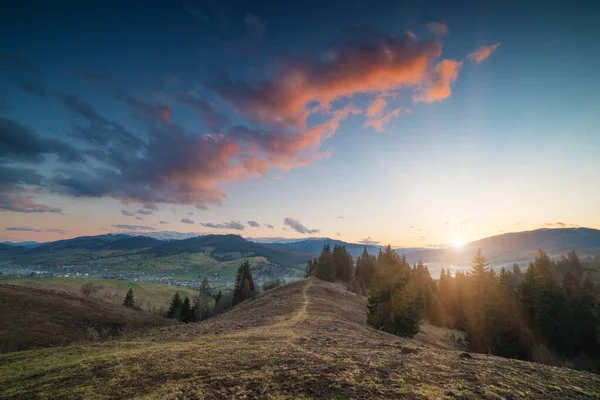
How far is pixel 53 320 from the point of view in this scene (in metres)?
31.2

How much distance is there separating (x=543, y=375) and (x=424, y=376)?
23.9ft

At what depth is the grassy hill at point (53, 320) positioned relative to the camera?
26125 millimetres

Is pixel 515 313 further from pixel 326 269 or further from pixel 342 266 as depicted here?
pixel 342 266

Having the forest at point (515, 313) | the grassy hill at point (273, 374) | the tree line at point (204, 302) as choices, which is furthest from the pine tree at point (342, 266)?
the grassy hill at point (273, 374)

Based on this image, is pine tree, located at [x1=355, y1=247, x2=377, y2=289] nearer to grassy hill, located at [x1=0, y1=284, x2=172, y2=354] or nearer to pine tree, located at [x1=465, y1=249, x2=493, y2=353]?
pine tree, located at [x1=465, y1=249, x2=493, y2=353]

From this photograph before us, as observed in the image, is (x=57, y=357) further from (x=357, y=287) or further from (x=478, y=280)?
(x=357, y=287)

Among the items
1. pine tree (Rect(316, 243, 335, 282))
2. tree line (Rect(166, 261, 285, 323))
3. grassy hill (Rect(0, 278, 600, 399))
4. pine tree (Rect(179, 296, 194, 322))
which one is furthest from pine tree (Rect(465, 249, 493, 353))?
pine tree (Rect(179, 296, 194, 322))

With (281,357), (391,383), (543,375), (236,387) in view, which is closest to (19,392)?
(236,387)

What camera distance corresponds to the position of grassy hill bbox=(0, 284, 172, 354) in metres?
26.1

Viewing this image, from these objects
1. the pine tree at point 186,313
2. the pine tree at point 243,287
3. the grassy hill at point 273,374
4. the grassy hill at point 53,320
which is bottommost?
the pine tree at point 186,313

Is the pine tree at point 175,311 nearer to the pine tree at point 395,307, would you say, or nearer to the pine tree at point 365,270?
the pine tree at point 365,270

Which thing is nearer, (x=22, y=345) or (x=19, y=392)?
(x=19, y=392)

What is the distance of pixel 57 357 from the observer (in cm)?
1697

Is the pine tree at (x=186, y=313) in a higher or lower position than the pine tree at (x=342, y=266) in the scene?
lower
